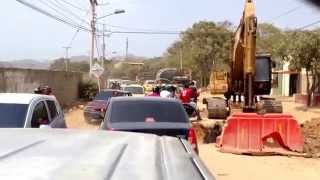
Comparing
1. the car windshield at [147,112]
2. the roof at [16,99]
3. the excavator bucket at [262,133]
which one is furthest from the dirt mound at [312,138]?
the roof at [16,99]

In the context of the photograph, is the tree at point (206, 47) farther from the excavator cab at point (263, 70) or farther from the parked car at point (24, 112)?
the parked car at point (24, 112)

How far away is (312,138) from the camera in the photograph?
1938 centimetres

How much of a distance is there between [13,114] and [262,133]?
7.27 meters

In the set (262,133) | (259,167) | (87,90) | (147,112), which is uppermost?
(147,112)

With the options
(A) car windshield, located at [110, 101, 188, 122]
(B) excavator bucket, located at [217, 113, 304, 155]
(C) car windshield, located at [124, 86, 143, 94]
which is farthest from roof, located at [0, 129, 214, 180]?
(C) car windshield, located at [124, 86, 143, 94]

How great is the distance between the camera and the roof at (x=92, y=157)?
247cm

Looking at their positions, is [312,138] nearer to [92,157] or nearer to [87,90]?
[92,157]

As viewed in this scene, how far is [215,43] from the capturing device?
3499 inches

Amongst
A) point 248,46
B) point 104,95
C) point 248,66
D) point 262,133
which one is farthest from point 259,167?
point 104,95

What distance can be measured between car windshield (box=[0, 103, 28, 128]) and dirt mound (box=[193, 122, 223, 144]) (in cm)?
994

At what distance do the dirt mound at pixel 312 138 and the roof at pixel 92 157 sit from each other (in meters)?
13.2

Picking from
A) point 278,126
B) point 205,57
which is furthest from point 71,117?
point 205,57

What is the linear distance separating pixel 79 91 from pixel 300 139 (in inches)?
1479

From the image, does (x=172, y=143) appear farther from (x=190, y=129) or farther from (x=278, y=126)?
(x=278, y=126)
